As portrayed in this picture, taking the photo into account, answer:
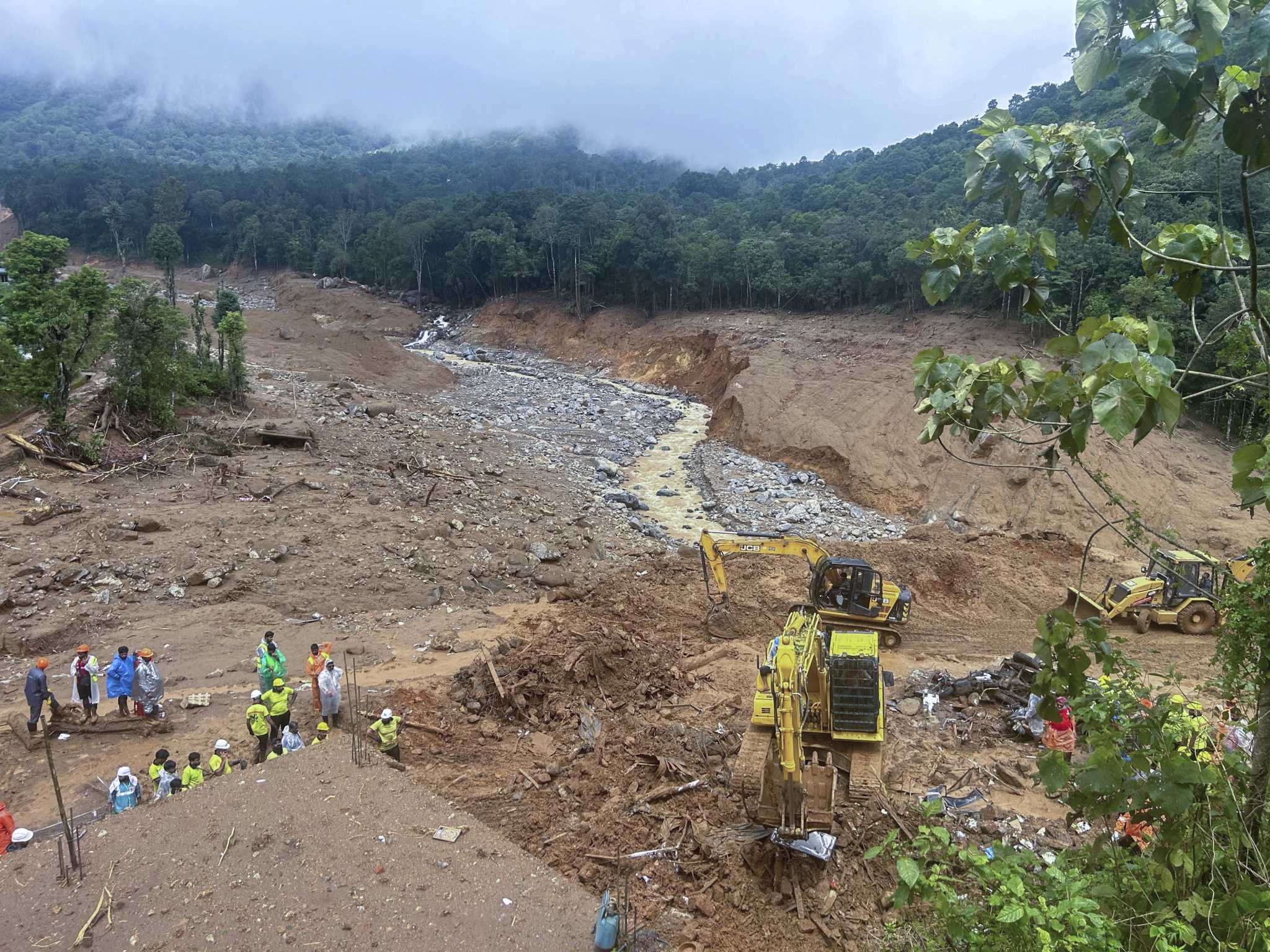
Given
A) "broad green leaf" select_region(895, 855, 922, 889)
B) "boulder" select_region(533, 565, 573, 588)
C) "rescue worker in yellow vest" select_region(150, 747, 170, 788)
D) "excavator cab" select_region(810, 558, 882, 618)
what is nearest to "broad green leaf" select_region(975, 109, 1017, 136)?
"broad green leaf" select_region(895, 855, 922, 889)

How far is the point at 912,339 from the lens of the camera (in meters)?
32.8

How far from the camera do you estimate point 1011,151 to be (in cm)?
246

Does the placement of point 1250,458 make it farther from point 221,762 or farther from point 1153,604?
point 1153,604

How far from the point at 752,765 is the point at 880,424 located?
19010 mm

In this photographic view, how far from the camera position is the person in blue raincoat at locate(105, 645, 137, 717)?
9.77 meters

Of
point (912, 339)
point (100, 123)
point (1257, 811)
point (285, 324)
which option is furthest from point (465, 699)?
point (100, 123)

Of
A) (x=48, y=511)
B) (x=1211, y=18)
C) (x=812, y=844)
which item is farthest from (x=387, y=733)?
(x=48, y=511)

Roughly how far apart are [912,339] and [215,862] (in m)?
31.9

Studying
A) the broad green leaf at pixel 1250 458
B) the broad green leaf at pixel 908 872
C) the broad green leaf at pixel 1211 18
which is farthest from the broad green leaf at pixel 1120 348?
the broad green leaf at pixel 908 872

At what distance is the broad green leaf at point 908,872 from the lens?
279cm

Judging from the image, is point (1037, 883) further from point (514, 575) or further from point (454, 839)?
point (514, 575)

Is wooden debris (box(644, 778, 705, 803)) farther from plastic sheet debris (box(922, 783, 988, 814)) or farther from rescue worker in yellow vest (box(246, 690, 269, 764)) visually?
rescue worker in yellow vest (box(246, 690, 269, 764))

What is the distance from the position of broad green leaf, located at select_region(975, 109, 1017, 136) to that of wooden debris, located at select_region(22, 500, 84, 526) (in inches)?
682

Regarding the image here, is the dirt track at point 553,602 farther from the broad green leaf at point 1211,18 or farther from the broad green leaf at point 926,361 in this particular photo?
the broad green leaf at point 1211,18
